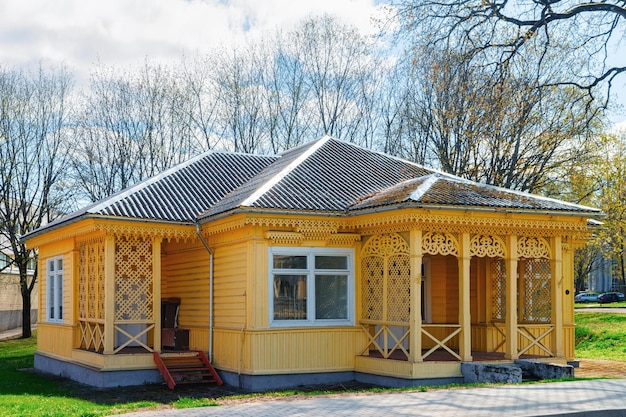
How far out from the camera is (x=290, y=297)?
56.0 feet

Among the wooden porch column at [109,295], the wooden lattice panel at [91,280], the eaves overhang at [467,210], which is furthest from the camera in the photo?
the wooden lattice panel at [91,280]

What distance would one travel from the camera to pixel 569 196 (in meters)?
36.1

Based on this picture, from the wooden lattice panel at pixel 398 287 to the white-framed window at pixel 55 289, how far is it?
31.5ft

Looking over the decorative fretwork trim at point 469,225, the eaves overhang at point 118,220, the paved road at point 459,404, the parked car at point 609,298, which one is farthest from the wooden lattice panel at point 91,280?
the parked car at point 609,298

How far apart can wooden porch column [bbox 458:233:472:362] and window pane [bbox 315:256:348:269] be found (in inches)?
106

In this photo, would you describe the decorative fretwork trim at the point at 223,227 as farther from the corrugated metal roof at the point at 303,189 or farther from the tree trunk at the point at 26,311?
the tree trunk at the point at 26,311

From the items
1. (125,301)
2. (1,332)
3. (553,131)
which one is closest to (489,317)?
(125,301)

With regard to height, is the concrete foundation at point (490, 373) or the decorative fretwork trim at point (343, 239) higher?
the decorative fretwork trim at point (343, 239)

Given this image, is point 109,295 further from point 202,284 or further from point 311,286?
point 311,286

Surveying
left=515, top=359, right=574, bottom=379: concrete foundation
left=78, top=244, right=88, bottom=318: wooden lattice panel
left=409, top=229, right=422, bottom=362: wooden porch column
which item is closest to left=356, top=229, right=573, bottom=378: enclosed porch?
left=409, top=229, right=422, bottom=362: wooden porch column

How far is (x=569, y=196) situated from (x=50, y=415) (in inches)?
1123

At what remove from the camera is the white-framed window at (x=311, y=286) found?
55.6 feet

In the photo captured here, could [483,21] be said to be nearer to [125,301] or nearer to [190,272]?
[190,272]

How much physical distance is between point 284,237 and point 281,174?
2557 millimetres
